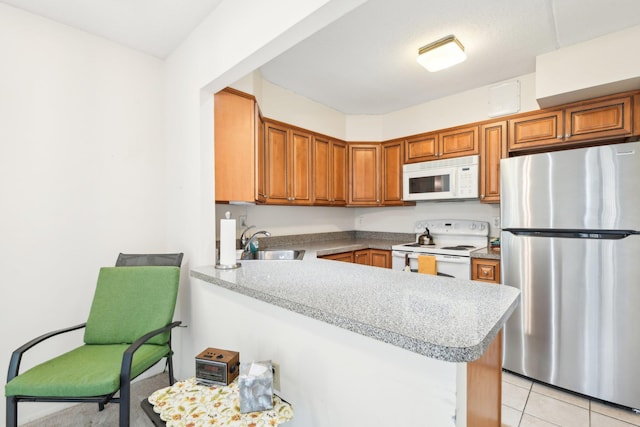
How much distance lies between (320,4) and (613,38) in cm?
230

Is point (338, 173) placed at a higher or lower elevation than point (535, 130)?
lower

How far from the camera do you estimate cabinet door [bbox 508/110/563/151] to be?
2.46m

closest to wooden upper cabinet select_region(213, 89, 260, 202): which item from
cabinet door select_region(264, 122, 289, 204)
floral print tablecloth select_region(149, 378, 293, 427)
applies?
cabinet door select_region(264, 122, 289, 204)

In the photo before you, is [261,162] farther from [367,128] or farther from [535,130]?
[535,130]

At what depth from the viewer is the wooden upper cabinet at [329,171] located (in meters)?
3.30

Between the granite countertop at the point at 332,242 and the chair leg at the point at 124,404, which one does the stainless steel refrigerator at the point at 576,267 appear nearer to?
the granite countertop at the point at 332,242

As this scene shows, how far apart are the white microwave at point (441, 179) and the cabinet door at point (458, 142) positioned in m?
0.07

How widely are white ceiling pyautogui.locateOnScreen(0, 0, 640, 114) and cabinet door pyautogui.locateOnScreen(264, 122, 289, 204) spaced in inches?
21.0

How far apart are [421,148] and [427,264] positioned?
135 cm

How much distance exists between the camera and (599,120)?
228cm

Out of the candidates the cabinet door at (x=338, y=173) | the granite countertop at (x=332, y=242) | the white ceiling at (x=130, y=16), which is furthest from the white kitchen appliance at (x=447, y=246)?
the white ceiling at (x=130, y=16)

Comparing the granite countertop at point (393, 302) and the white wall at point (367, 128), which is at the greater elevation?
the white wall at point (367, 128)

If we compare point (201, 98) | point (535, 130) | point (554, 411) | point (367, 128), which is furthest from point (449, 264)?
point (201, 98)

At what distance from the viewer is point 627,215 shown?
5.89 feet
